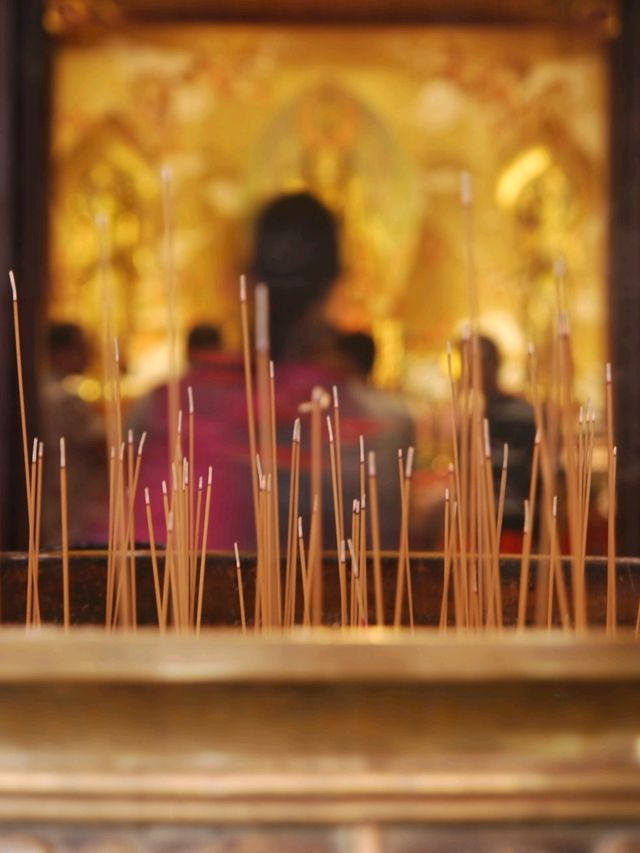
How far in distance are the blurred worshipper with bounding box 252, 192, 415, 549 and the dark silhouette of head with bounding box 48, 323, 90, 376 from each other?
1.27 feet

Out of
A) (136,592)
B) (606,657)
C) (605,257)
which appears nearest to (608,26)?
(605,257)

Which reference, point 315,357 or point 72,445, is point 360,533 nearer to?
point 315,357

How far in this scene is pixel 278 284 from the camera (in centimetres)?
265

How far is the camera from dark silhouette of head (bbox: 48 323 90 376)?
103 inches

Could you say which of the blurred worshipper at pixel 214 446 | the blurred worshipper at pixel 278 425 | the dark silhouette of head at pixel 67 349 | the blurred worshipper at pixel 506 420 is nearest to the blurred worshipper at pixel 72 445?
the dark silhouette of head at pixel 67 349

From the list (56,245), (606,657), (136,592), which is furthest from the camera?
(56,245)

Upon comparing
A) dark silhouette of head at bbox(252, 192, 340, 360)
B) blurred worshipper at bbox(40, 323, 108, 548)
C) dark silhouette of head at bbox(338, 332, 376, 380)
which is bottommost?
blurred worshipper at bbox(40, 323, 108, 548)

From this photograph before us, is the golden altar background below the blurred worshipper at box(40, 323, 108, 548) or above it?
above

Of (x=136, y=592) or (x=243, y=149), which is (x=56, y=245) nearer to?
(x=243, y=149)

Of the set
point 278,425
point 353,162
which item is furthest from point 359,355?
point 353,162

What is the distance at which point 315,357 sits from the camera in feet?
7.20

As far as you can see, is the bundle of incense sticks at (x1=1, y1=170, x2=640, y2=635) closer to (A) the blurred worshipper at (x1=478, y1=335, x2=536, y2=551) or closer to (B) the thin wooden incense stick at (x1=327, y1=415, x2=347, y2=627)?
(B) the thin wooden incense stick at (x1=327, y1=415, x2=347, y2=627)

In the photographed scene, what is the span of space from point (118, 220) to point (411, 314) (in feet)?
2.13

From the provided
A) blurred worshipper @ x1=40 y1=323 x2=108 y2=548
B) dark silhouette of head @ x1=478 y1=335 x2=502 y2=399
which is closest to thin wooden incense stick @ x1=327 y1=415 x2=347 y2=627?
dark silhouette of head @ x1=478 y1=335 x2=502 y2=399
